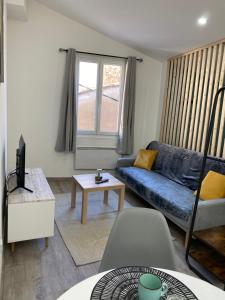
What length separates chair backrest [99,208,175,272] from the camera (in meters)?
1.51

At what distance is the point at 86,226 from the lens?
3055 millimetres

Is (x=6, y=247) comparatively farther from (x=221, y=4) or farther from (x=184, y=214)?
(x=221, y=4)

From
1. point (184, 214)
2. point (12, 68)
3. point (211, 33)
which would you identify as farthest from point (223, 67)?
point (12, 68)

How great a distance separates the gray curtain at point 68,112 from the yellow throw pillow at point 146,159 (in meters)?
1.20

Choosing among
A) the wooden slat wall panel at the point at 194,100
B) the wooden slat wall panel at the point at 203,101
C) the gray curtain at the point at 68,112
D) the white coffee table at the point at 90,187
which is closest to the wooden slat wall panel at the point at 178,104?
the wooden slat wall panel at the point at 194,100

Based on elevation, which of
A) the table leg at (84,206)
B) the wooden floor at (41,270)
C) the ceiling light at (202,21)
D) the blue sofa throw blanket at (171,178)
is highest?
the ceiling light at (202,21)

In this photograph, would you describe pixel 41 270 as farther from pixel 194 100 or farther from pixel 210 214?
pixel 194 100

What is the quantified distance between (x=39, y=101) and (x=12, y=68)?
2.18ft

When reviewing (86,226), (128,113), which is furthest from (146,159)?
(86,226)

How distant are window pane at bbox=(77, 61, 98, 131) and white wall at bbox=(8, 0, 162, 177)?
0.33 metres

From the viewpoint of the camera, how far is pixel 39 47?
13.9ft

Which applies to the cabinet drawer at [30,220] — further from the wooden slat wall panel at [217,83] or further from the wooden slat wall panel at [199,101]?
the wooden slat wall panel at [199,101]

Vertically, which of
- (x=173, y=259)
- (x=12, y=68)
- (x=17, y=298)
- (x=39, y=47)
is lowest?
(x=17, y=298)

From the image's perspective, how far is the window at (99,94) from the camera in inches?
182
